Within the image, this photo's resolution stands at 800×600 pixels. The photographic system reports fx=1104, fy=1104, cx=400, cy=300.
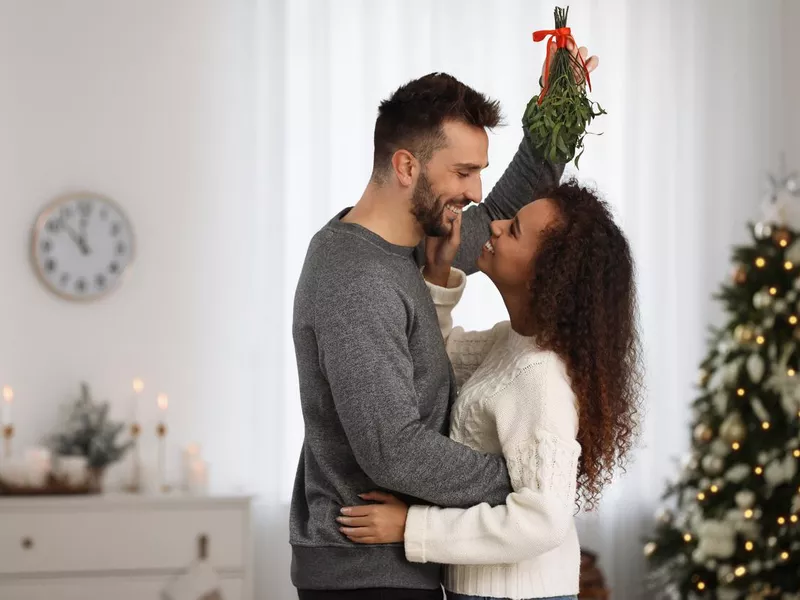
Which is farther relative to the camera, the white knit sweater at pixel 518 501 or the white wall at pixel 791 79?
the white wall at pixel 791 79

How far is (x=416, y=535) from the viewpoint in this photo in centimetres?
196

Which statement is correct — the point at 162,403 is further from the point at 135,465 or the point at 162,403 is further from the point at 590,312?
the point at 590,312

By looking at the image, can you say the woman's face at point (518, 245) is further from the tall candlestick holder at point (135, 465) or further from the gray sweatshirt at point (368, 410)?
the tall candlestick holder at point (135, 465)

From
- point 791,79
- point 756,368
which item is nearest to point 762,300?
point 756,368

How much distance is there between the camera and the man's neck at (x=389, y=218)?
211cm

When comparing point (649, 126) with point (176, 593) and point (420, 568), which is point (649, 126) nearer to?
point (176, 593)

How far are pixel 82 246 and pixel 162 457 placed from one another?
0.99m

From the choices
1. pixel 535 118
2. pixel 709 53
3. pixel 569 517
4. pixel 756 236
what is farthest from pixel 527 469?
pixel 709 53

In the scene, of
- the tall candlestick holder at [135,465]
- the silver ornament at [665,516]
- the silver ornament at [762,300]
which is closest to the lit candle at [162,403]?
the tall candlestick holder at [135,465]

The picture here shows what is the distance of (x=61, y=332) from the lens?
482cm

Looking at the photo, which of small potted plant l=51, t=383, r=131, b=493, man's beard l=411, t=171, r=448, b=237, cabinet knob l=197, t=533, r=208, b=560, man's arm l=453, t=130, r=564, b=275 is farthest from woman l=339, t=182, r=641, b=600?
small potted plant l=51, t=383, r=131, b=493

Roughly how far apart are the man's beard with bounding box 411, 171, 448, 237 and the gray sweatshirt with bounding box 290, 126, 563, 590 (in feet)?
0.23

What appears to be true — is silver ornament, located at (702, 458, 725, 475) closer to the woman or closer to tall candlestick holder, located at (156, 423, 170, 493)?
tall candlestick holder, located at (156, 423, 170, 493)

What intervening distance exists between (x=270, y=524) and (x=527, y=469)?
3.18m
